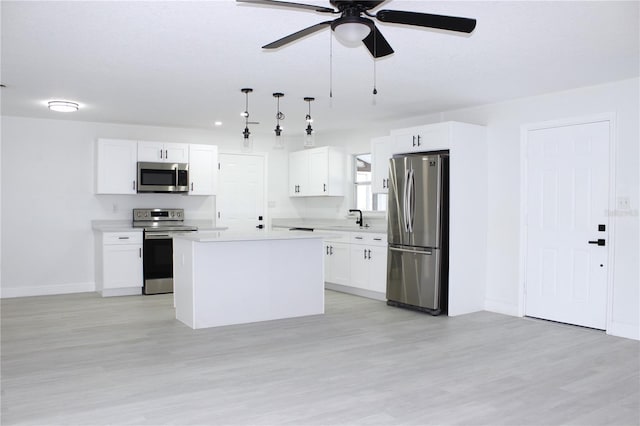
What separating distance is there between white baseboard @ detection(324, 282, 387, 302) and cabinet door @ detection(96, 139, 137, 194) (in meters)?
3.05

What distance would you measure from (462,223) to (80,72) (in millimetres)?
4051

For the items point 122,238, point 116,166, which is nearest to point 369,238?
point 122,238

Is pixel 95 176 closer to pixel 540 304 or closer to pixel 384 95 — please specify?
pixel 384 95

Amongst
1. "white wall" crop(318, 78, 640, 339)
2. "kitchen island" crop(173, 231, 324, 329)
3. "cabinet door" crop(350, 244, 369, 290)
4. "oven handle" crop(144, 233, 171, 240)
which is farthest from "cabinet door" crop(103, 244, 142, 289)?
"white wall" crop(318, 78, 640, 339)

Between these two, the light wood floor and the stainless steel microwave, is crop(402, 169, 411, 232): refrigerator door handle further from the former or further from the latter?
the stainless steel microwave

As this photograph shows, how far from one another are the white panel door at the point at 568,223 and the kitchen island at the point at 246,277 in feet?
7.51

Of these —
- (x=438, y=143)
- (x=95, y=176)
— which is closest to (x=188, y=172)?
(x=95, y=176)

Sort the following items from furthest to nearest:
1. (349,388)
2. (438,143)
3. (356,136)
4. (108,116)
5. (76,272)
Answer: (356,136) → (76,272) → (108,116) → (438,143) → (349,388)

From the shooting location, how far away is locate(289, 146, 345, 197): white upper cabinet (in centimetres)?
784

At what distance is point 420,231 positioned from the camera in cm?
571

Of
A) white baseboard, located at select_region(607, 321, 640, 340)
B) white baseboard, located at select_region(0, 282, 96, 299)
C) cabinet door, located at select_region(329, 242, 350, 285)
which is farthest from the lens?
cabinet door, located at select_region(329, 242, 350, 285)

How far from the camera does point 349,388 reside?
10.9 ft

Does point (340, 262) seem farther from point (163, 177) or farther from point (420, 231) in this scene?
point (163, 177)

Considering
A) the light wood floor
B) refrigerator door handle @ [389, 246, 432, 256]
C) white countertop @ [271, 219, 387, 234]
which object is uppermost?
white countertop @ [271, 219, 387, 234]
